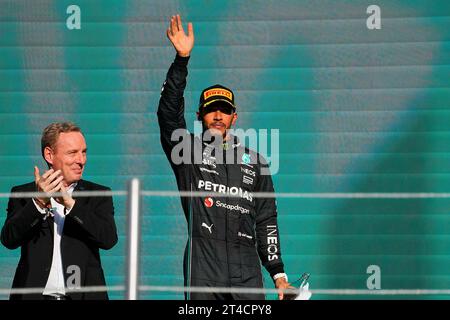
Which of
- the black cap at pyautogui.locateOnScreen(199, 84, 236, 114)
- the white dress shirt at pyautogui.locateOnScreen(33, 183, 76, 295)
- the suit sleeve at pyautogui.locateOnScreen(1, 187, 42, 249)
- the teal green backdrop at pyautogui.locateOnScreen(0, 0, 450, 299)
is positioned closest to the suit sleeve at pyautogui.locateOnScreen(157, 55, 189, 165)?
the black cap at pyautogui.locateOnScreen(199, 84, 236, 114)

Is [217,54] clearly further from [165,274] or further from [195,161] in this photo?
[195,161]

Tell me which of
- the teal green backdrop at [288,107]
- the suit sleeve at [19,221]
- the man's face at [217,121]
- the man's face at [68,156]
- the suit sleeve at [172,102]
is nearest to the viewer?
the suit sleeve at [19,221]

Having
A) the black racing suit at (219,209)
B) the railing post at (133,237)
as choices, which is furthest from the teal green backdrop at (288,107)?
the railing post at (133,237)

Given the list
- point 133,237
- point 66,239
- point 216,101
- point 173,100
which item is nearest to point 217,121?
point 216,101

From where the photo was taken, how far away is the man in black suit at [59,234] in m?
5.96

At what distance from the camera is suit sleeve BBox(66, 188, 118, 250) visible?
19.5 feet

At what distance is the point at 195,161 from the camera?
658 cm

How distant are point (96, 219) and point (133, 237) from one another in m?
0.55

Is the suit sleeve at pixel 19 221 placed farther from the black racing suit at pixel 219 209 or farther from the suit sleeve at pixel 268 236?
the suit sleeve at pixel 268 236

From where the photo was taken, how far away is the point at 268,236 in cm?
655

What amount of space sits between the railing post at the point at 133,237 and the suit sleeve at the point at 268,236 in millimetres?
1195

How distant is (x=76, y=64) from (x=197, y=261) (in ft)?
10.2

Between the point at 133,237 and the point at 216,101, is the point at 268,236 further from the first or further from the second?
the point at 133,237

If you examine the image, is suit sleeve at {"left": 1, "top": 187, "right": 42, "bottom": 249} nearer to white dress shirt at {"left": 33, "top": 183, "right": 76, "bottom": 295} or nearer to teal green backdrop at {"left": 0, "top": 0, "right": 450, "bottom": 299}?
white dress shirt at {"left": 33, "top": 183, "right": 76, "bottom": 295}
